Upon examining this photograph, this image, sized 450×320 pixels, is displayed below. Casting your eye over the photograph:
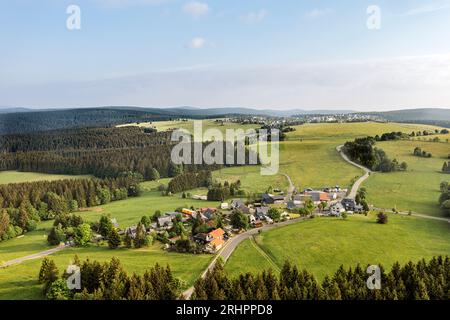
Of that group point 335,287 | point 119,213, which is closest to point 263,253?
point 335,287

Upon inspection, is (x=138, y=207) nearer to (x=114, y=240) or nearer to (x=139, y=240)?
(x=114, y=240)

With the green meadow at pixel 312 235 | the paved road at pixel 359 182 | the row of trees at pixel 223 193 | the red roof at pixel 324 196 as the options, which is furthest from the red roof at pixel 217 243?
the paved road at pixel 359 182

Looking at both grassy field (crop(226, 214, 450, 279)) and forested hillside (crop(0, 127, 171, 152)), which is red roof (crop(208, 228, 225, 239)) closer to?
grassy field (crop(226, 214, 450, 279))

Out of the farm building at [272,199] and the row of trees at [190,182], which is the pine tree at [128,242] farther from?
the row of trees at [190,182]

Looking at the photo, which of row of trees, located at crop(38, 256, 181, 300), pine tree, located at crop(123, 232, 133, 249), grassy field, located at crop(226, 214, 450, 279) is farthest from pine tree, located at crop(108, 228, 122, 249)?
grassy field, located at crop(226, 214, 450, 279)
